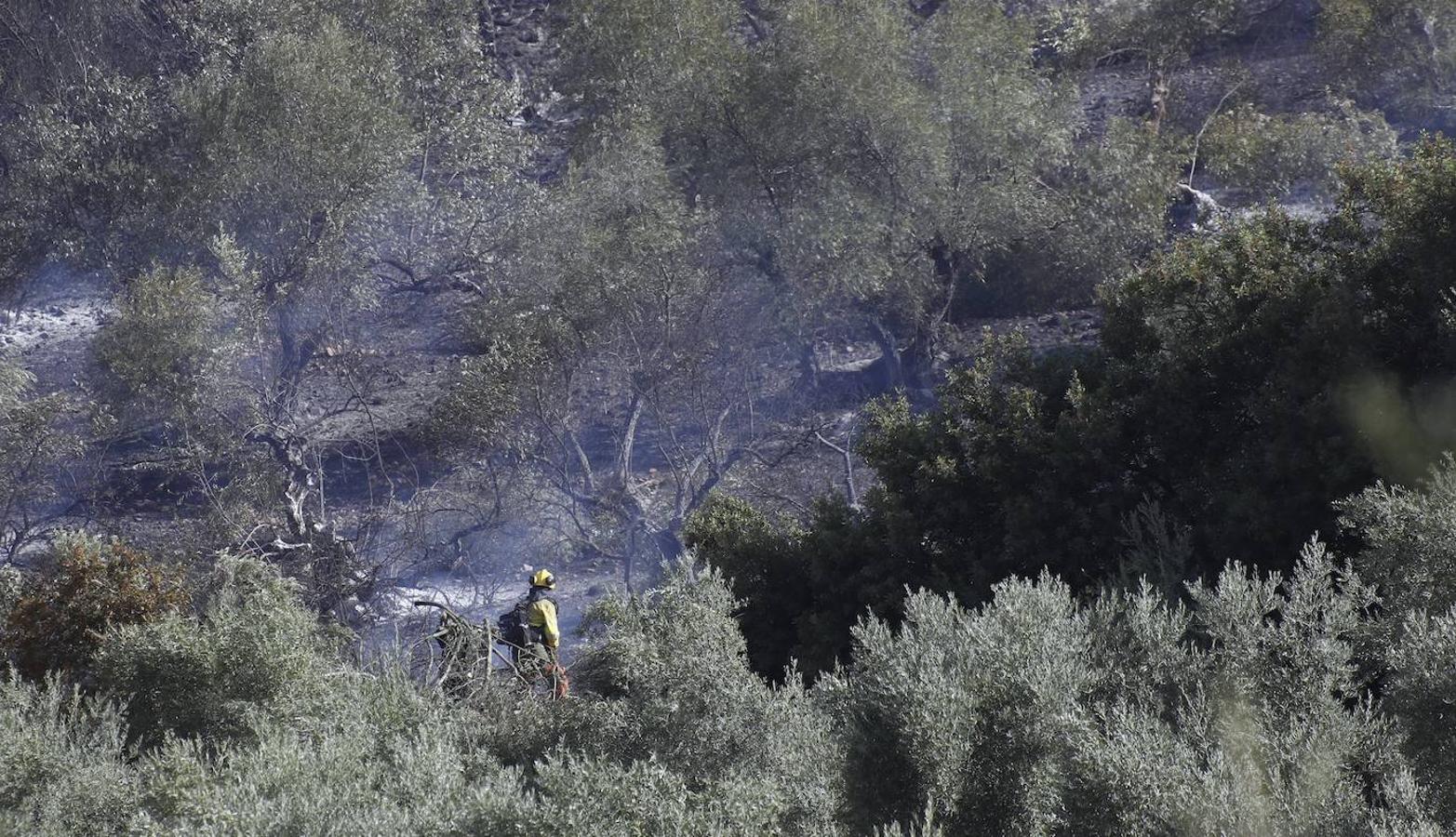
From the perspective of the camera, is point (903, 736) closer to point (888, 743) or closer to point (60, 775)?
point (888, 743)

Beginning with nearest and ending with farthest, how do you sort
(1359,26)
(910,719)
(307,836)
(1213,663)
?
1. (307,836)
2. (910,719)
3. (1213,663)
4. (1359,26)

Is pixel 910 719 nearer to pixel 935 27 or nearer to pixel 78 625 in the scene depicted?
pixel 78 625

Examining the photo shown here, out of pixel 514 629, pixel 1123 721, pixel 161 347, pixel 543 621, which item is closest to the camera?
pixel 1123 721

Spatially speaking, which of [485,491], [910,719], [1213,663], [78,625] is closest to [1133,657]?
[1213,663]

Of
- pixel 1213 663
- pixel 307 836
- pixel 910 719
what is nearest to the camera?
pixel 307 836

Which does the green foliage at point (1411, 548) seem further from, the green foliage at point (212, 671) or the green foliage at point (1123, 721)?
the green foliage at point (212, 671)

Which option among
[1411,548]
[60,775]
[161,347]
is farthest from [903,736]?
[161,347]

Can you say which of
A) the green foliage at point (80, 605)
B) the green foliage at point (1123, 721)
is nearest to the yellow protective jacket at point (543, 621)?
the green foliage at point (80, 605)

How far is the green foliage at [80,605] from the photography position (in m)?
12.8

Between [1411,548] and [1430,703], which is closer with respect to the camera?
[1430,703]

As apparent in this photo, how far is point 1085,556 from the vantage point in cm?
1284

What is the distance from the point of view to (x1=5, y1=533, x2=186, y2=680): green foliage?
42.0ft

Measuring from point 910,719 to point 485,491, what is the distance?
744 inches

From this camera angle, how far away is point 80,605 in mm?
13375
